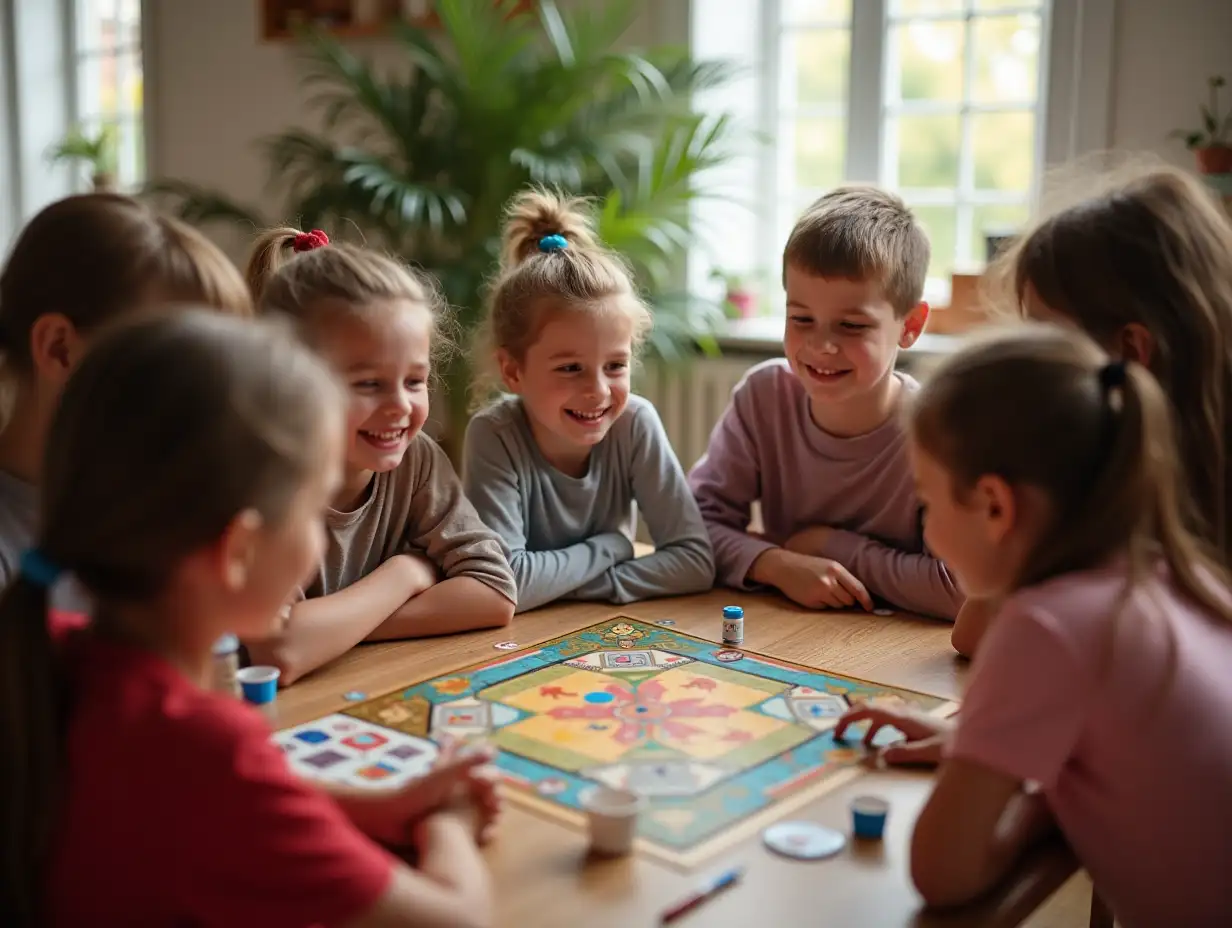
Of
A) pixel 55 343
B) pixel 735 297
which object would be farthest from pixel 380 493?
pixel 735 297

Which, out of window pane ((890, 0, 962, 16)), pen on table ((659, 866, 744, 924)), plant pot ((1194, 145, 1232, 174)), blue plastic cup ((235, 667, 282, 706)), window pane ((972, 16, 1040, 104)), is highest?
window pane ((890, 0, 962, 16))

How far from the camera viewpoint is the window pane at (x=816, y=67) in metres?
4.06

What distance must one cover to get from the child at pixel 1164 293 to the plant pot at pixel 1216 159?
1.70m

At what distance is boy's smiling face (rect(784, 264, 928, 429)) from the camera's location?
2096 millimetres

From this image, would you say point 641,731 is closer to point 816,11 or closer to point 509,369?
point 509,369

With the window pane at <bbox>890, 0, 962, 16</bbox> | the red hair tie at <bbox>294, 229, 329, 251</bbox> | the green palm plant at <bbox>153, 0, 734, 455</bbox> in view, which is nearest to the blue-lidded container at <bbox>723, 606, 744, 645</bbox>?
the red hair tie at <bbox>294, 229, 329, 251</bbox>

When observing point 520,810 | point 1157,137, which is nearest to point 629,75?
point 1157,137

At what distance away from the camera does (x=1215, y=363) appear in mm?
1532

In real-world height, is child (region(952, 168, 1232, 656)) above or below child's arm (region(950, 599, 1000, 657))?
above

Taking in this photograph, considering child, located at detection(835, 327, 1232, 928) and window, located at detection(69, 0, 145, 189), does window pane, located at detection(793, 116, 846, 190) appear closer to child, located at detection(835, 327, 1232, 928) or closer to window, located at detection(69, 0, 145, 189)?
child, located at detection(835, 327, 1232, 928)

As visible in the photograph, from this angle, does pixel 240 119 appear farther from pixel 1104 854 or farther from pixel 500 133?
pixel 1104 854

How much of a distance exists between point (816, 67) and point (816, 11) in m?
0.17

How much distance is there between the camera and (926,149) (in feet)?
13.1

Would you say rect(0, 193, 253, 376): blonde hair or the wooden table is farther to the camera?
rect(0, 193, 253, 376): blonde hair
